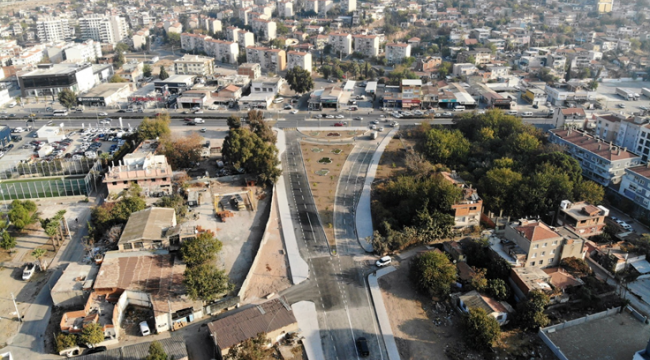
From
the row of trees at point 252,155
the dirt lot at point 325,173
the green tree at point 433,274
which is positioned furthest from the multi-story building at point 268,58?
the green tree at point 433,274

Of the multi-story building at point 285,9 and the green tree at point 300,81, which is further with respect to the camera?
the multi-story building at point 285,9

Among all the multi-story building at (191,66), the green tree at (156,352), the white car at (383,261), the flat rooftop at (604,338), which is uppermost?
the multi-story building at (191,66)

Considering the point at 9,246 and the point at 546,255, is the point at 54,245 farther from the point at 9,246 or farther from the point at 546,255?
the point at 546,255

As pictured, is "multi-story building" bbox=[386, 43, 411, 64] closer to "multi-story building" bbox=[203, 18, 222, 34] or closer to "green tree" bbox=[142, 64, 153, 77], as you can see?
"green tree" bbox=[142, 64, 153, 77]

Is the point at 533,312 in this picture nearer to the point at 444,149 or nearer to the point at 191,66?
the point at 444,149

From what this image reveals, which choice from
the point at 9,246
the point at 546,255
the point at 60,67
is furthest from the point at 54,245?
the point at 60,67

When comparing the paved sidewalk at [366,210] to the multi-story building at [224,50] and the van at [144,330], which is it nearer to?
the van at [144,330]
